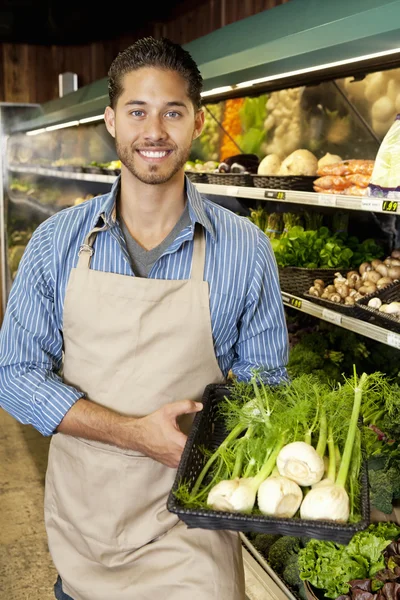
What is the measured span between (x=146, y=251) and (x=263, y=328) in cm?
35

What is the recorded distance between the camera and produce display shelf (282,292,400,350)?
2496mm

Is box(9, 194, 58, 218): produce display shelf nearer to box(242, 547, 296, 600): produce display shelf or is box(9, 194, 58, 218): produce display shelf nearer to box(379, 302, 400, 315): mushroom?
box(242, 547, 296, 600): produce display shelf

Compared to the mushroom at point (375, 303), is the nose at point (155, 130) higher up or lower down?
higher up

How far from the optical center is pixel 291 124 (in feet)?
13.6

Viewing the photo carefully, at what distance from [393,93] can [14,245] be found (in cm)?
530

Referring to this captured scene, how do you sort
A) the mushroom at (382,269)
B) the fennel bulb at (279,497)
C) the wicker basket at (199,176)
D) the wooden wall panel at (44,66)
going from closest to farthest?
the fennel bulb at (279,497), the mushroom at (382,269), the wicker basket at (199,176), the wooden wall panel at (44,66)

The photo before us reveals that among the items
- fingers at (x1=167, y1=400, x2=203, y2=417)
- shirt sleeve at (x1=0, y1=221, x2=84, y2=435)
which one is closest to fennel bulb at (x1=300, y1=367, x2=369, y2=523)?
fingers at (x1=167, y1=400, x2=203, y2=417)

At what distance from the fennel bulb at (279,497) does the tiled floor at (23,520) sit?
213 centimetres

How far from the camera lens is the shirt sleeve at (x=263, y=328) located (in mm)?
1772

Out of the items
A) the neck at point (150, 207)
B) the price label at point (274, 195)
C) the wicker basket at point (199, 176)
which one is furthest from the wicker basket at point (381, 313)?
the wicker basket at point (199, 176)

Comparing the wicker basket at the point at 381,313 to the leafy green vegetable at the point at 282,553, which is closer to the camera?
the wicker basket at the point at 381,313

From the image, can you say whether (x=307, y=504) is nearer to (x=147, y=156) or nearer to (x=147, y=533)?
(x=147, y=533)

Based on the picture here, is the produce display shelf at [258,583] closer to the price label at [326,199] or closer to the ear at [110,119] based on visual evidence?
the price label at [326,199]

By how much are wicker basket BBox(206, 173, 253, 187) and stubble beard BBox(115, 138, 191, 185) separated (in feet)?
6.54
